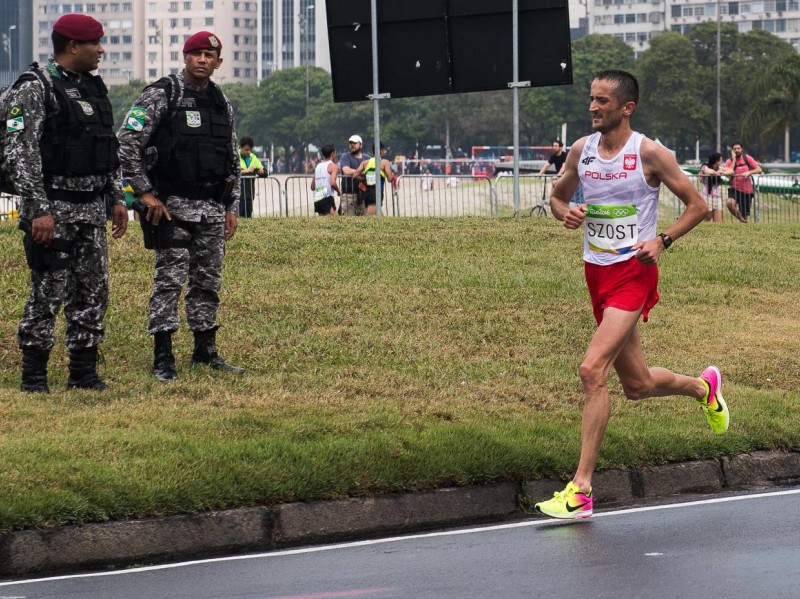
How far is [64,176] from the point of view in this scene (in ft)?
30.3

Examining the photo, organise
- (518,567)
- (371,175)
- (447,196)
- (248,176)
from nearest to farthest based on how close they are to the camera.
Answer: (518,567) → (248,176) → (371,175) → (447,196)

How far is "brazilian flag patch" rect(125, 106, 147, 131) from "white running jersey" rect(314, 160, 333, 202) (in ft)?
47.6

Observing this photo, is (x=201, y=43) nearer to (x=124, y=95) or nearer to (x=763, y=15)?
(x=124, y=95)

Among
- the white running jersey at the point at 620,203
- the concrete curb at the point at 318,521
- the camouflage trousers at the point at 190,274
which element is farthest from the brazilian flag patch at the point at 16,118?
the white running jersey at the point at 620,203

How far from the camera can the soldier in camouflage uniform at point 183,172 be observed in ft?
31.9

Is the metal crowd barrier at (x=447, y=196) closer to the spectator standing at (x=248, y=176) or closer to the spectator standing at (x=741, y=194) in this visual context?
the spectator standing at (x=248, y=176)

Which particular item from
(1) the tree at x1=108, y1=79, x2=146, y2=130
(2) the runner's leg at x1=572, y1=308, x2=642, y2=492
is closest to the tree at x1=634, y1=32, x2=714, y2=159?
(1) the tree at x1=108, y1=79, x2=146, y2=130

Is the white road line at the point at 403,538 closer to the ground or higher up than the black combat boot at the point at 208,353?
closer to the ground

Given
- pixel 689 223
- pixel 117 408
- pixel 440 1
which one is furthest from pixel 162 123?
pixel 440 1

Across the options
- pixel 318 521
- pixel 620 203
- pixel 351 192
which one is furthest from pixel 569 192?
pixel 351 192

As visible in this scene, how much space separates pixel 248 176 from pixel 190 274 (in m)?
13.8

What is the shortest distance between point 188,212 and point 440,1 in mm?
12031

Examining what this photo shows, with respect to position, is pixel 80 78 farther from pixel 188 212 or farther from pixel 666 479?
pixel 666 479

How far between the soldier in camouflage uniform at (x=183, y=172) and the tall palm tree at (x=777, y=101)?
4840 centimetres
